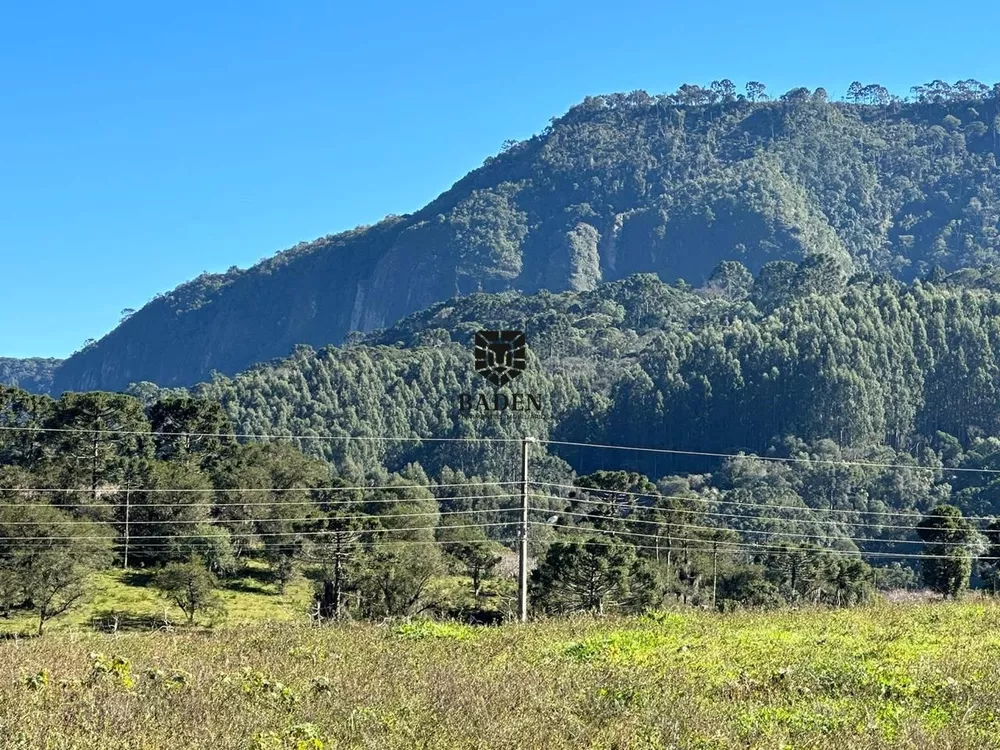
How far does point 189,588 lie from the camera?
51.9 m

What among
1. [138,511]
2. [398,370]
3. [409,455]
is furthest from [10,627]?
[398,370]

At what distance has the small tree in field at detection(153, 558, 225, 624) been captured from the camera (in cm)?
5181

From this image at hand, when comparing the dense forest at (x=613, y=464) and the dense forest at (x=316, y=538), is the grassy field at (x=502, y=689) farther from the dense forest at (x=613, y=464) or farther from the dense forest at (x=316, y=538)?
the dense forest at (x=613, y=464)

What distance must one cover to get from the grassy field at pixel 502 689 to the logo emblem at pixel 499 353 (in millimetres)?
19728

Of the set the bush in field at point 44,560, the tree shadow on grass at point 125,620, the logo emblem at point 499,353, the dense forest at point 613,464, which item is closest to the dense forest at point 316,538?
the bush in field at point 44,560

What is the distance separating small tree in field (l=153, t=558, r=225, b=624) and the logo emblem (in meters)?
21.8

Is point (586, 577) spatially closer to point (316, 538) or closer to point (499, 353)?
point (316, 538)

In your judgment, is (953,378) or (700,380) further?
(700,380)

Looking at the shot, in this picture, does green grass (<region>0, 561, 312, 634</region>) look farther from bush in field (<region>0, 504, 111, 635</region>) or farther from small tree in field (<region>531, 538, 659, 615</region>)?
small tree in field (<region>531, 538, 659, 615</region>)

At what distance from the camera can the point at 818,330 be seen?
18562cm

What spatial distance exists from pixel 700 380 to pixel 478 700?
189360 mm

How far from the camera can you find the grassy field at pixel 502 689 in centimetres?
813

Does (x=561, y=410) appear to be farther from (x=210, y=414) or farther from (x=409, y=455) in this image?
(x=210, y=414)

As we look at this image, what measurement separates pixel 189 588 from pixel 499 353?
2409 cm
